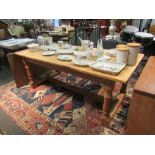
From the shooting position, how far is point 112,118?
5.67 ft

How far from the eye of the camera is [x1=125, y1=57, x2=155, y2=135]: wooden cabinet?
1062mm

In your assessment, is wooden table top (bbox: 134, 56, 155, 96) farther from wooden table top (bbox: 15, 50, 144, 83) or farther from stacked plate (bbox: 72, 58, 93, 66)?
stacked plate (bbox: 72, 58, 93, 66)

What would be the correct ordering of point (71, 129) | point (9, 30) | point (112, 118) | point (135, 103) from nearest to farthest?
point (135, 103)
point (71, 129)
point (112, 118)
point (9, 30)

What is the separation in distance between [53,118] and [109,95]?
0.80 meters

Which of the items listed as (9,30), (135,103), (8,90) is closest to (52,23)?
(9,30)

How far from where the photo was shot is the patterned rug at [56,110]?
1623 mm

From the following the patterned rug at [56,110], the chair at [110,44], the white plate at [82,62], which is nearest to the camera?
the white plate at [82,62]

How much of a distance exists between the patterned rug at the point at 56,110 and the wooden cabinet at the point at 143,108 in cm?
41

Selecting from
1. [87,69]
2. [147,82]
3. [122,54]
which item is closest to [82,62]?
[87,69]

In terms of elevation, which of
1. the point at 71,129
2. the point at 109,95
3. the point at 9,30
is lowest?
the point at 71,129

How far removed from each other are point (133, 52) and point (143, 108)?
21.4 inches

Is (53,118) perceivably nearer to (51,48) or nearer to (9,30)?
(51,48)

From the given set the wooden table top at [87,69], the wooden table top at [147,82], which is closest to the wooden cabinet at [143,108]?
the wooden table top at [147,82]

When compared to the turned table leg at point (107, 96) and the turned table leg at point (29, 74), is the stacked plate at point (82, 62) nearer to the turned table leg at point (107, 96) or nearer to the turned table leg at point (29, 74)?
the turned table leg at point (107, 96)
